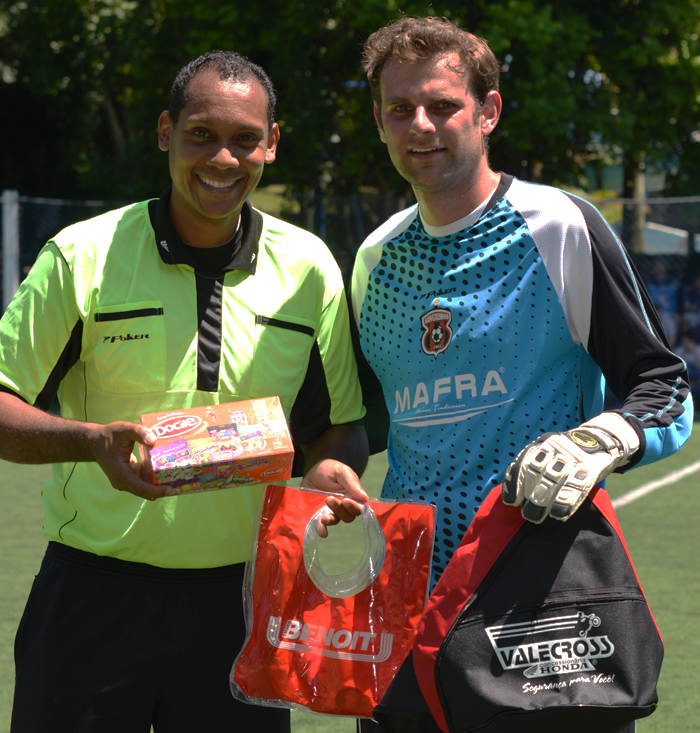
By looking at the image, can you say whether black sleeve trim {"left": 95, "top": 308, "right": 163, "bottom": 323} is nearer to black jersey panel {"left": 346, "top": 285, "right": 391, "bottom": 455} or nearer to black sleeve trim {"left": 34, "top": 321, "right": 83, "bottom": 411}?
black sleeve trim {"left": 34, "top": 321, "right": 83, "bottom": 411}

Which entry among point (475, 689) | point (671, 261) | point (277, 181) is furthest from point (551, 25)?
point (475, 689)

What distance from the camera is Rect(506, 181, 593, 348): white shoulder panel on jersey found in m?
2.24

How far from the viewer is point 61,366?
237cm

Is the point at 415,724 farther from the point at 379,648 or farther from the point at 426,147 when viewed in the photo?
the point at 426,147

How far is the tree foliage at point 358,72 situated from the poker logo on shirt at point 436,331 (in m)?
14.0

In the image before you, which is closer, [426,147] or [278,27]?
[426,147]

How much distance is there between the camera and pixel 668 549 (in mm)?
6293

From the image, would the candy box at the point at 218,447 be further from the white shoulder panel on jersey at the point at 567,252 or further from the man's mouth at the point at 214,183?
the white shoulder panel on jersey at the point at 567,252

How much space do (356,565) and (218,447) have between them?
0.48 metres

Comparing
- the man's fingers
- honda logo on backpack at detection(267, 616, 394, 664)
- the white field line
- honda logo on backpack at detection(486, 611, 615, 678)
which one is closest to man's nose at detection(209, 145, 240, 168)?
the man's fingers

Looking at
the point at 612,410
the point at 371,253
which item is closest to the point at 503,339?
the point at 612,410

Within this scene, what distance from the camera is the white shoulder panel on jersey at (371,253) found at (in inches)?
102

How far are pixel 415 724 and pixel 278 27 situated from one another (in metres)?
17.5

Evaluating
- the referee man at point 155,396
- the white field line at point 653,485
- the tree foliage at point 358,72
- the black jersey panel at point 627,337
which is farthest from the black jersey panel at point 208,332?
the tree foliage at point 358,72
